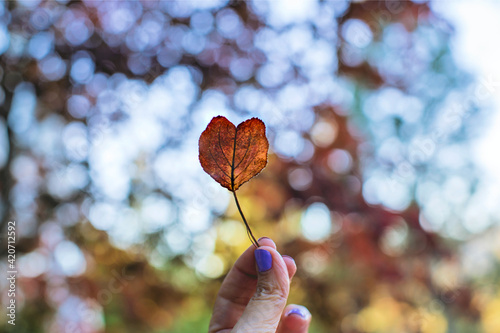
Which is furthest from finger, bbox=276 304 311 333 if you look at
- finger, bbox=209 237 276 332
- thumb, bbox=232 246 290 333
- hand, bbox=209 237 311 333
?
thumb, bbox=232 246 290 333

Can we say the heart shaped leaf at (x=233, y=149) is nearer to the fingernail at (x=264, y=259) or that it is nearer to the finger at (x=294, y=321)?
the fingernail at (x=264, y=259)

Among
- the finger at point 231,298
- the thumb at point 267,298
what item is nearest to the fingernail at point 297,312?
the finger at point 231,298

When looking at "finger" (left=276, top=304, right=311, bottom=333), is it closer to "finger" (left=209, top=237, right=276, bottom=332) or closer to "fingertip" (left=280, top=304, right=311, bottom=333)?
"fingertip" (left=280, top=304, right=311, bottom=333)

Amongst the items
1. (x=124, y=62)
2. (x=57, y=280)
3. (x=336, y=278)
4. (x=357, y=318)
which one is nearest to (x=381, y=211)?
(x=336, y=278)

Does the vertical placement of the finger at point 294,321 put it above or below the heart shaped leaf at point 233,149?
below

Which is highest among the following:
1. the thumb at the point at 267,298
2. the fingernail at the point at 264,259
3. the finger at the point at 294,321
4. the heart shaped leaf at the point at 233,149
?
the heart shaped leaf at the point at 233,149

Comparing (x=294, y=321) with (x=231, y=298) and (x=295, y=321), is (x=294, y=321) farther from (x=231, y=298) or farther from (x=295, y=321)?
(x=231, y=298)

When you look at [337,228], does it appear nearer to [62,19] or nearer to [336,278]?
[336,278]
